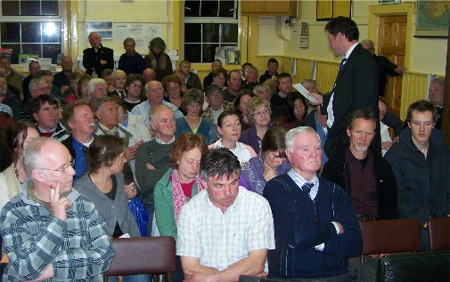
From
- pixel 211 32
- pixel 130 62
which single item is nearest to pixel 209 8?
pixel 211 32

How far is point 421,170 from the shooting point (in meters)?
4.07

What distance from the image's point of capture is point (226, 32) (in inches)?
453

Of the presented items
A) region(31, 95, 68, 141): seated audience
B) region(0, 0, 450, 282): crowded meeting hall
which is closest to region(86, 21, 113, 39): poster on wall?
region(0, 0, 450, 282): crowded meeting hall

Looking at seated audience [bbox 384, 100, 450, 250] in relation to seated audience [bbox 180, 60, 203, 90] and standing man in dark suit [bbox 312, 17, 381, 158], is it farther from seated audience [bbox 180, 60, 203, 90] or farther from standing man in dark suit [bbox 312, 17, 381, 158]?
seated audience [bbox 180, 60, 203, 90]

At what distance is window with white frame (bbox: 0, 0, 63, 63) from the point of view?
10711 millimetres

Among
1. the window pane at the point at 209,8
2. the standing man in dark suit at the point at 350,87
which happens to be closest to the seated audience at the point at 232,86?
the standing man in dark suit at the point at 350,87

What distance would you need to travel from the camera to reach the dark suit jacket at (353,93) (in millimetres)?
3979

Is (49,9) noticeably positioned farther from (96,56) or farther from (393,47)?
(393,47)

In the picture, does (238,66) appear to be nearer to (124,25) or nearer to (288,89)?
(124,25)

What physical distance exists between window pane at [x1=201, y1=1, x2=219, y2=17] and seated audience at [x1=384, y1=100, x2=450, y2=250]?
7.69m

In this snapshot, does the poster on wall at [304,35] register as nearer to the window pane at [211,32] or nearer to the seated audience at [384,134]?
the window pane at [211,32]

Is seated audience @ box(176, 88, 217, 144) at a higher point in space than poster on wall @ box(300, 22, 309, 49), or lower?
lower

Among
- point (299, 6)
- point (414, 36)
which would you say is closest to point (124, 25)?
point (299, 6)

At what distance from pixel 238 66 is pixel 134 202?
296 inches
